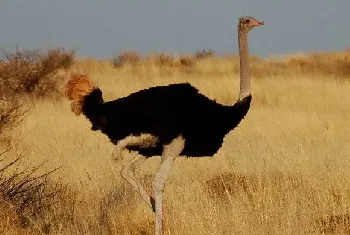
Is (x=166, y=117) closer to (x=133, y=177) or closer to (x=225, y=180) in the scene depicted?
(x=133, y=177)

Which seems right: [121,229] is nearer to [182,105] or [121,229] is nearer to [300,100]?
[182,105]

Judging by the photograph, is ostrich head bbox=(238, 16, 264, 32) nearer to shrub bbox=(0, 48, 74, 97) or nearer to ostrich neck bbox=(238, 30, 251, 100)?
ostrich neck bbox=(238, 30, 251, 100)

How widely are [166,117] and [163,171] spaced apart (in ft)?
1.34

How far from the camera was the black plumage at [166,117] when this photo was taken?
219 inches

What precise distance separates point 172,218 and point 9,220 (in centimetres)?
119

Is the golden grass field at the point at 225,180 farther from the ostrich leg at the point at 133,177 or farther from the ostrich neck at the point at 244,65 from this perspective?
the ostrich neck at the point at 244,65

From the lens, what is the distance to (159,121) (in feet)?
18.2

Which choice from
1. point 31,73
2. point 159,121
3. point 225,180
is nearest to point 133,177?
point 159,121

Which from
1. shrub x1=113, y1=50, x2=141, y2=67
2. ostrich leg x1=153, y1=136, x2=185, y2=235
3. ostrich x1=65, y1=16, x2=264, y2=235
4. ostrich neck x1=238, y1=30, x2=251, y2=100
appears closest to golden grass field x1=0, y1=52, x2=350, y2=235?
ostrich leg x1=153, y1=136, x2=185, y2=235

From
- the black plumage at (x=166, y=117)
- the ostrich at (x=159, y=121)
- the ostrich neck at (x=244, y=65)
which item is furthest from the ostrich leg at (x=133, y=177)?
the ostrich neck at (x=244, y=65)

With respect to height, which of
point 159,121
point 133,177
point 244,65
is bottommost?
point 133,177

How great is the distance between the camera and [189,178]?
27.0 ft

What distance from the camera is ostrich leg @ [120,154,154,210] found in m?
5.91

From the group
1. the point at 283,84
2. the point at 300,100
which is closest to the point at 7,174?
the point at 300,100
